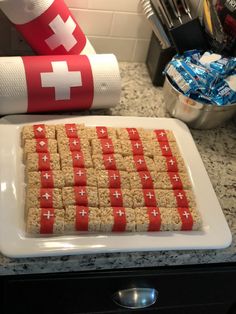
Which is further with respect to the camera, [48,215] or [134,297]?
[134,297]

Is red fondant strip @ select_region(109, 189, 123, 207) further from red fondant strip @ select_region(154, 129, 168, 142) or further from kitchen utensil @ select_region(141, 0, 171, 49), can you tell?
kitchen utensil @ select_region(141, 0, 171, 49)

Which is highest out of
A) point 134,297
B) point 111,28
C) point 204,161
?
point 111,28

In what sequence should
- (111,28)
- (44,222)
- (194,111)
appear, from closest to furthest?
(44,222) → (194,111) → (111,28)

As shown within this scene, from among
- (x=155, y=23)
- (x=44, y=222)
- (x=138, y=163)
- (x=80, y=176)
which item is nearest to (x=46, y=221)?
(x=44, y=222)

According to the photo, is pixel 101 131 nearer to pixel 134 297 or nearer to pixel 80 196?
pixel 80 196

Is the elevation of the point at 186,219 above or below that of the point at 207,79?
below

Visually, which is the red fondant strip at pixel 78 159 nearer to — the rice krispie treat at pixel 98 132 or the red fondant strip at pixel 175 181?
the rice krispie treat at pixel 98 132

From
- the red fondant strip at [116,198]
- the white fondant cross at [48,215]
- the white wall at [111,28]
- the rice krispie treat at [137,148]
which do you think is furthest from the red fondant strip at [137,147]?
the white wall at [111,28]

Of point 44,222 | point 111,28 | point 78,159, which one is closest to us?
point 44,222
